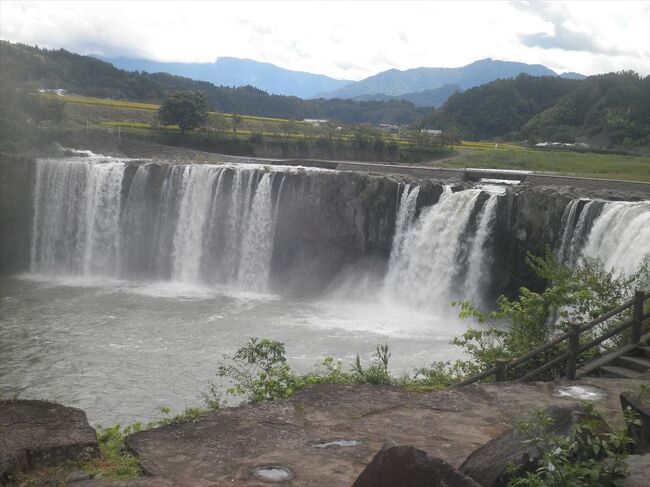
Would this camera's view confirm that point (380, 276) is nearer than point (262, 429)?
No

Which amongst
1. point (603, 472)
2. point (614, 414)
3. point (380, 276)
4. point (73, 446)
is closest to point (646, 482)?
point (603, 472)

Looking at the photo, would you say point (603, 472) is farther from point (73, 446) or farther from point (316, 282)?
point (316, 282)

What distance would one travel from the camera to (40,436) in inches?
289

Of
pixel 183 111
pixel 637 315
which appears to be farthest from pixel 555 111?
pixel 637 315

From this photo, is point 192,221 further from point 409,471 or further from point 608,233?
point 409,471

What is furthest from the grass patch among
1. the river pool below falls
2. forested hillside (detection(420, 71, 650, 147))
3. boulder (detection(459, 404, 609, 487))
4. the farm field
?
boulder (detection(459, 404, 609, 487))

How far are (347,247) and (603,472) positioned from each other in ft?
79.6

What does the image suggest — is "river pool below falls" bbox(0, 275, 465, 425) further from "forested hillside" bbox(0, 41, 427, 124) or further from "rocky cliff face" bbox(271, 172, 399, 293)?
"forested hillside" bbox(0, 41, 427, 124)

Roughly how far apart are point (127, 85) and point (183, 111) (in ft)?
174

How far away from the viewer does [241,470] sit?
6664 millimetres

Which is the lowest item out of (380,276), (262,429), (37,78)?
(380,276)

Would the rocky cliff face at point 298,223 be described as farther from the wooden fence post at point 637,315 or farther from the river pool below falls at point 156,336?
the wooden fence post at point 637,315

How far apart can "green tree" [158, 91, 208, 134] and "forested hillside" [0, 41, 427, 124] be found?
8.95m

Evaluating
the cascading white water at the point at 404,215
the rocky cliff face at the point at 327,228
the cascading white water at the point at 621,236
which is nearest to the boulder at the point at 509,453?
the cascading white water at the point at 621,236
